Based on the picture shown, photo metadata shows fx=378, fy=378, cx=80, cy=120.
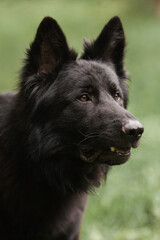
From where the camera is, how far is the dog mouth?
346 centimetres

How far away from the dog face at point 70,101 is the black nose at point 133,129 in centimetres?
9

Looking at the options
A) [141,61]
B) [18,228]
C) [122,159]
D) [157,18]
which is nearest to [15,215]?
[18,228]

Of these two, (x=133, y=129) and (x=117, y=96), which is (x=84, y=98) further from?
(x=133, y=129)

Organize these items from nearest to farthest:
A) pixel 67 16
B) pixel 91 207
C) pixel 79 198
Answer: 1. pixel 79 198
2. pixel 91 207
3. pixel 67 16

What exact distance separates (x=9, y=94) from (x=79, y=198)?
1382mm

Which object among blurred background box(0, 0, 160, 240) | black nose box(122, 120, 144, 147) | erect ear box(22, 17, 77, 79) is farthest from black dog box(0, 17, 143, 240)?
blurred background box(0, 0, 160, 240)

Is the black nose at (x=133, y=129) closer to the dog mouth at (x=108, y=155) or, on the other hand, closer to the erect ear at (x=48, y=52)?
the dog mouth at (x=108, y=155)

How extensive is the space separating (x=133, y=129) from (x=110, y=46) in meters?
1.32

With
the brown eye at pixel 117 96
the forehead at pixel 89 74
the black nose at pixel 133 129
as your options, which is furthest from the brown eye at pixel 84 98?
the black nose at pixel 133 129

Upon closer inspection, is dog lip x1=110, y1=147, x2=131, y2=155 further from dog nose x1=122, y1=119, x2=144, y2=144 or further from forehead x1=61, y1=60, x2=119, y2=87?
forehead x1=61, y1=60, x2=119, y2=87

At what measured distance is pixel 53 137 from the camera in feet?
12.1

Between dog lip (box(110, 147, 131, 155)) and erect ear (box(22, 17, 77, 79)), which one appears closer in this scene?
dog lip (box(110, 147, 131, 155))

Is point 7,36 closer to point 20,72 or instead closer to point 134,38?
point 134,38

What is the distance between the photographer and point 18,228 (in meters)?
3.73
